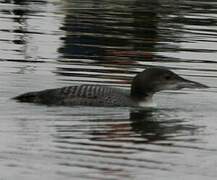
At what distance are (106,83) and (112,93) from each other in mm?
1897

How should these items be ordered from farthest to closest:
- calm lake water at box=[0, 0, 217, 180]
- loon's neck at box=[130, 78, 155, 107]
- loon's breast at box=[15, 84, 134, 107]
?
loon's neck at box=[130, 78, 155, 107], loon's breast at box=[15, 84, 134, 107], calm lake water at box=[0, 0, 217, 180]

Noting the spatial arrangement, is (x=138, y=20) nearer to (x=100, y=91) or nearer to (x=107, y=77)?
(x=107, y=77)

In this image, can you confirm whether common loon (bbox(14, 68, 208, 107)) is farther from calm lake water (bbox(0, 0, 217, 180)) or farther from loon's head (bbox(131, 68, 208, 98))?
calm lake water (bbox(0, 0, 217, 180))

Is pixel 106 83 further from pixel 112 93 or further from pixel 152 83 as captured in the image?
pixel 112 93

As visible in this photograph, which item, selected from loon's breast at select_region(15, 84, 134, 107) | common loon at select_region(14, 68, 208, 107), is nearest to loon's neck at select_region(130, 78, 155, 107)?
common loon at select_region(14, 68, 208, 107)

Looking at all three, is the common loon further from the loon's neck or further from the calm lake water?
the calm lake water

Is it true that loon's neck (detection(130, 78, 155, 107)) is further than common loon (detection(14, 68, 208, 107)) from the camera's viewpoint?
Yes

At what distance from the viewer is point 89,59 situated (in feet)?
61.1

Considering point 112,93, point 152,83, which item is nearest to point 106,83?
point 152,83

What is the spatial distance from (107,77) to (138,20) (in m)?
9.23

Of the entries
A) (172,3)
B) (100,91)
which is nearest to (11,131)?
(100,91)

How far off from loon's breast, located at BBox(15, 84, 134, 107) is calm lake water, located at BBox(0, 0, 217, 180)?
193 mm

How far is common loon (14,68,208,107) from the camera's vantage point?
14.1 m

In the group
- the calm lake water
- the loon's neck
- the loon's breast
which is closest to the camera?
the calm lake water
